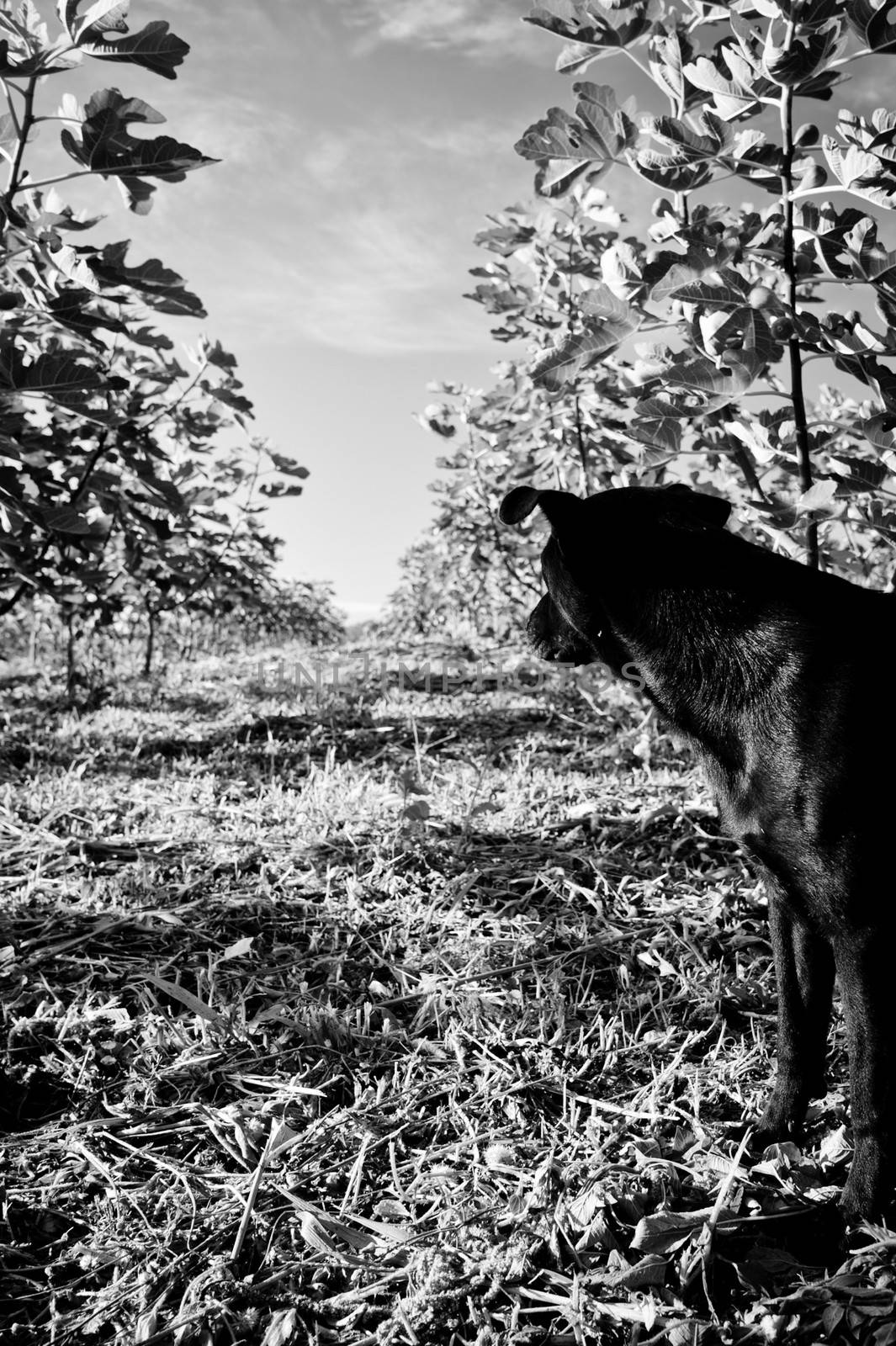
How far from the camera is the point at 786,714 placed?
171 cm

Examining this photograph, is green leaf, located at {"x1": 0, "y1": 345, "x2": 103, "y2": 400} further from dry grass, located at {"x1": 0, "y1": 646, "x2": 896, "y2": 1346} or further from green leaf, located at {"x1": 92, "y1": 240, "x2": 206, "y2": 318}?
dry grass, located at {"x1": 0, "y1": 646, "x2": 896, "y2": 1346}

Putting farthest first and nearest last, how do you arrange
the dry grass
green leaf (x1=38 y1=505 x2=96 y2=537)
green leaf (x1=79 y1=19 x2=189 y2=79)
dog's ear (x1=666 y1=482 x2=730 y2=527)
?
green leaf (x1=38 y1=505 x2=96 y2=537), green leaf (x1=79 y1=19 x2=189 y2=79), dog's ear (x1=666 y1=482 x2=730 y2=527), the dry grass

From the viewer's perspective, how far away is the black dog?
1.61 m

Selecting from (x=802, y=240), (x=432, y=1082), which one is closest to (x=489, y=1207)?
(x=432, y=1082)

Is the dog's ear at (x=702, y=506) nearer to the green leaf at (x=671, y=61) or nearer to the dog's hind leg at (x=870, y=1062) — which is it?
the dog's hind leg at (x=870, y=1062)

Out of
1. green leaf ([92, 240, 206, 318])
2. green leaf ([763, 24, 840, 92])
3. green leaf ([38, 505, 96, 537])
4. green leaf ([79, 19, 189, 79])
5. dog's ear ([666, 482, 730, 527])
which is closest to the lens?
green leaf ([763, 24, 840, 92])

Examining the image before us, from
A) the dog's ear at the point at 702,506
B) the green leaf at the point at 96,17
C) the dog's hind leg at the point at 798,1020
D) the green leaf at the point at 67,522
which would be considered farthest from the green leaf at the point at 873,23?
the green leaf at the point at 67,522

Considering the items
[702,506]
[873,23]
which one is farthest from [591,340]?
[873,23]

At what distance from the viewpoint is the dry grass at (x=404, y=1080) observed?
1522 millimetres

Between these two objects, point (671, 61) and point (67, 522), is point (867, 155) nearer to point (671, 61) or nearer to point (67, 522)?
point (671, 61)

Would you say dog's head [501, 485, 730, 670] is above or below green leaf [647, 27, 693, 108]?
below

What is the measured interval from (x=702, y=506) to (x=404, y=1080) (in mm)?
1622

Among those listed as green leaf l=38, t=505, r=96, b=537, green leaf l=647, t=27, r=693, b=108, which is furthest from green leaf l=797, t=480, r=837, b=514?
green leaf l=38, t=505, r=96, b=537

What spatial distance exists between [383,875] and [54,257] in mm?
2161
